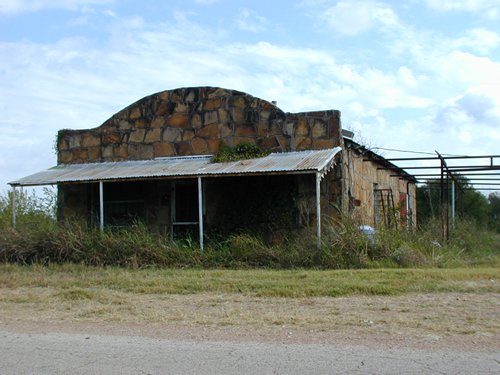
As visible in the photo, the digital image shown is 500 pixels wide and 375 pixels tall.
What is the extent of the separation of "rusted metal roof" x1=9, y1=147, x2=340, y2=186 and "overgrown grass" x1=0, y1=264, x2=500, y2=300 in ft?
7.81

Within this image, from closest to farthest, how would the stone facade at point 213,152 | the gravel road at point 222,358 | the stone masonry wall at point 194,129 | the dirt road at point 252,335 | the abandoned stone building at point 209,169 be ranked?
the gravel road at point 222,358
the dirt road at point 252,335
the abandoned stone building at point 209,169
the stone facade at point 213,152
the stone masonry wall at point 194,129

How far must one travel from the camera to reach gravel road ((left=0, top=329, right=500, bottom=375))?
5461 mm

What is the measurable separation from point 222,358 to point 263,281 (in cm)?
488

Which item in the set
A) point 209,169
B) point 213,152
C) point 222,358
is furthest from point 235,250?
point 222,358

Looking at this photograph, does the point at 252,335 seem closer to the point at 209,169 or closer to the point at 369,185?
the point at 209,169

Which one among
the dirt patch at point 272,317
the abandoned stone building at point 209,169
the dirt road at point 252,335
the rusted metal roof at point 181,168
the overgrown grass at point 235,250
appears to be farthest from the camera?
the abandoned stone building at point 209,169

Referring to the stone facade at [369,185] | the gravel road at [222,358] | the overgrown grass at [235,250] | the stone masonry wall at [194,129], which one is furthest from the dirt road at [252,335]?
the stone masonry wall at [194,129]

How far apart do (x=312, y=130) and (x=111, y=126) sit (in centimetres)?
590

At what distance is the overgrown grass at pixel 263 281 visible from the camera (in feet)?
32.2

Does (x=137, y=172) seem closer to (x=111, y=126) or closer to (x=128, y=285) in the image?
(x=111, y=126)

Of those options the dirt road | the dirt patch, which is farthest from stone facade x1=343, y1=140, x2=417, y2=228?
the dirt road

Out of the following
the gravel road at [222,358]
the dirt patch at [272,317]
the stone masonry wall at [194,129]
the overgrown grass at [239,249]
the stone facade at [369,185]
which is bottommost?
the gravel road at [222,358]

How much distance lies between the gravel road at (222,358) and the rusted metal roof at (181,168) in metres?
6.99

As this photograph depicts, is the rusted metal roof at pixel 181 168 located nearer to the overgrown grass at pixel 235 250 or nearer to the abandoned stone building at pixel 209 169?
the abandoned stone building at pixel 209 169
